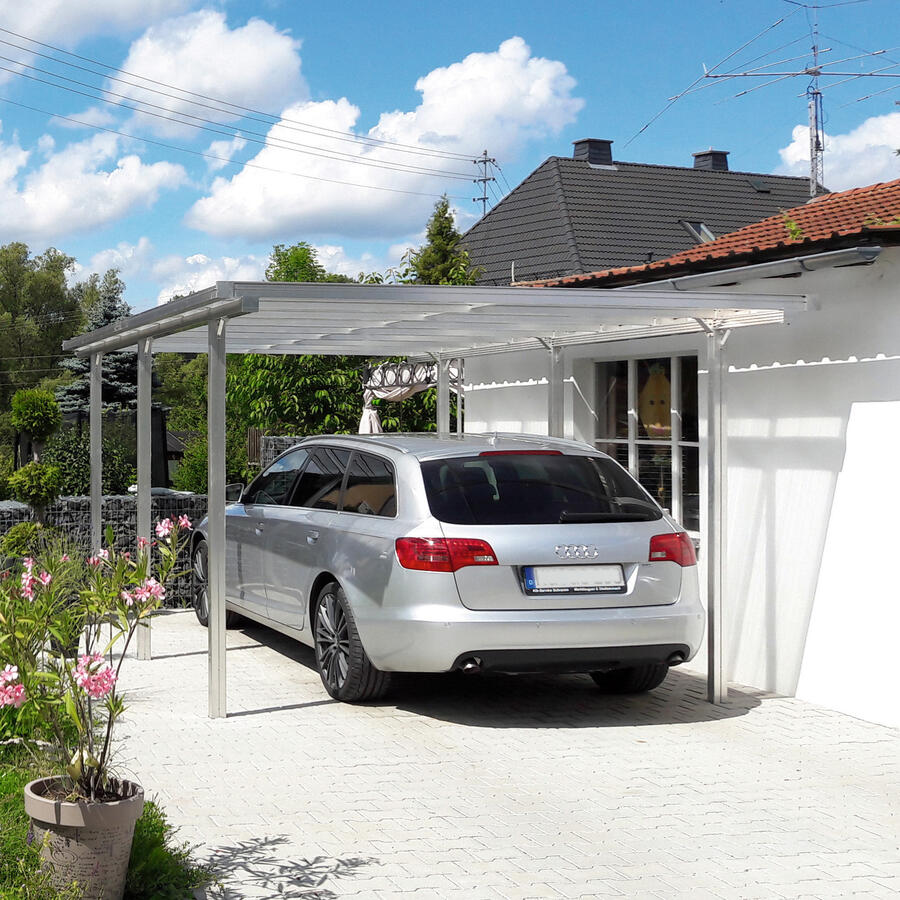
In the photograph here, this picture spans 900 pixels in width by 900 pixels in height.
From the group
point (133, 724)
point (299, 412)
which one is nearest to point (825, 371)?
point (133, 724)

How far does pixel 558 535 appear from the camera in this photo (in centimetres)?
752

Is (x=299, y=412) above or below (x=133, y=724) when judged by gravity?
above

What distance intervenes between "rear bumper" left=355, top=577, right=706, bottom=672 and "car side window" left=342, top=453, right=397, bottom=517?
2.26ft

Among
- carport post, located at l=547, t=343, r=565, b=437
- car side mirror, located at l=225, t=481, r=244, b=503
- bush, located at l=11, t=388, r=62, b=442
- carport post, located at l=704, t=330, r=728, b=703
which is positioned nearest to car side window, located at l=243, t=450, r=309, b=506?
car side mirror, located at l=225, t=481, r=244, b=503

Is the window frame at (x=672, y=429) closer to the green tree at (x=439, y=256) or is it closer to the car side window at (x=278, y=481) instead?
the car side window at (x=278, y=481)

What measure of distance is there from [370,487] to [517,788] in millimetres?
2499

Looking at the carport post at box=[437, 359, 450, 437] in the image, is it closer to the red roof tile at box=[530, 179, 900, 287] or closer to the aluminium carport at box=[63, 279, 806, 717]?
the red roof tile at box=[530, 179, 900, 287]

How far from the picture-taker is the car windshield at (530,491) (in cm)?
761

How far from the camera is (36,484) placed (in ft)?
41.8

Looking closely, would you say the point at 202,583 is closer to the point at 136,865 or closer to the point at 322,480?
the point at 322,480

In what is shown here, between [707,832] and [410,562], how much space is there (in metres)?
2.45

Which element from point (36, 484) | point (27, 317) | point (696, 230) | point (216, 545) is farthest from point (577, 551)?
point (27, 317)

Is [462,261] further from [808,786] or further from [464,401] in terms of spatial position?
[808,786]

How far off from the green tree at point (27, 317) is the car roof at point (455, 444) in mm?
59121
